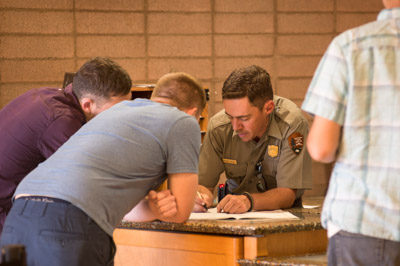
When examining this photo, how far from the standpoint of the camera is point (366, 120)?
1.56m

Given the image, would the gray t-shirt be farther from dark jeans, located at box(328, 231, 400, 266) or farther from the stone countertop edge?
dark jeans, located at box(328, 231, 400, 266)

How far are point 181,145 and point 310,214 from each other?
83 centimetres

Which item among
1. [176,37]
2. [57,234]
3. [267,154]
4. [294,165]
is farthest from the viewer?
[176,37]

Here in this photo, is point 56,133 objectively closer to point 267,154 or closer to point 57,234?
point 57,234

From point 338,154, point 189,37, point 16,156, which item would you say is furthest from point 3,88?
point 338,154

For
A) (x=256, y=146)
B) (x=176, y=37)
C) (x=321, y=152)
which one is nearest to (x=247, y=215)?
(x=256, y=146)

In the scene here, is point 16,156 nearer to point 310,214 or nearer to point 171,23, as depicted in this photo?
point 310,214

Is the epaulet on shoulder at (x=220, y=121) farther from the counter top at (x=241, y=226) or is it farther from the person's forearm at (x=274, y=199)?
the counter top at (x=241, y=226)

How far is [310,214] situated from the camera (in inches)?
105

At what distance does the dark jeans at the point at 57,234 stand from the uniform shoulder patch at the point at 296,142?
128 centimetres

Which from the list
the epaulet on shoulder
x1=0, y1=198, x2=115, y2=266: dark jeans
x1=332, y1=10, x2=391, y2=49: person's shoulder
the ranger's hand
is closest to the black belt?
x1=0, y1=198, x2=115, y2=266: dark jeans

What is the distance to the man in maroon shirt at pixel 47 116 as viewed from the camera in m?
2.38

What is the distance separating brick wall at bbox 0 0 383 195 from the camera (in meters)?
5.09

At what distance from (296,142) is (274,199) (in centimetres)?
33
